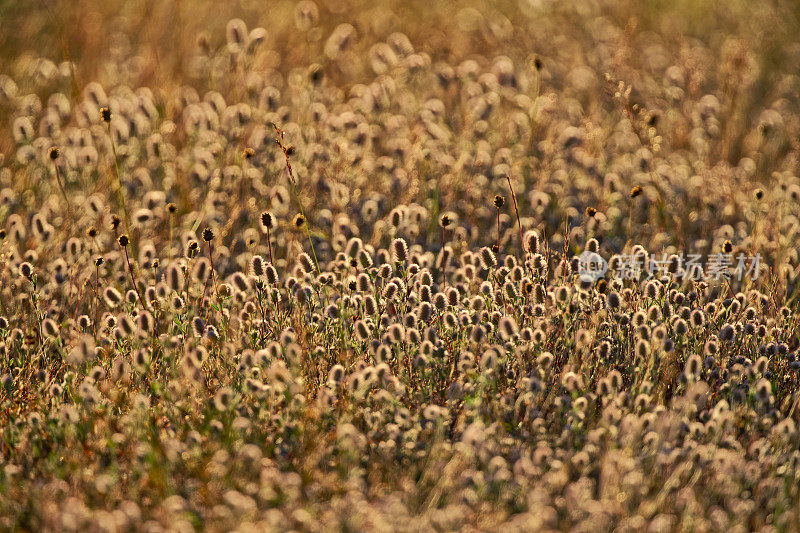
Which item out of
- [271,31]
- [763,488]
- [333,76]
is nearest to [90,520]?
[763,488]

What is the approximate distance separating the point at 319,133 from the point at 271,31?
233cm

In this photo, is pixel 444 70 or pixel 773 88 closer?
pixel 444 70

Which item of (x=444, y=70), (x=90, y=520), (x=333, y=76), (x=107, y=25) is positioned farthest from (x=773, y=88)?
(x=90, y=520)

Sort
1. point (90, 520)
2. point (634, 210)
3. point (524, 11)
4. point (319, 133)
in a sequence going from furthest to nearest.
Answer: point (524, 11), point (319, 133), point (634, 210), point (90, 520)

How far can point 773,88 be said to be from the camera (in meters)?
6.68

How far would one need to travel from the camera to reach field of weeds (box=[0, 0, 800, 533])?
2529mm

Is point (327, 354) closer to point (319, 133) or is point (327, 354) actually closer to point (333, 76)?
point (319, 133)

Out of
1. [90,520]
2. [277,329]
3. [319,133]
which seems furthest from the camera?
[319,133]

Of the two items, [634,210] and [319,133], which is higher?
[319,133]

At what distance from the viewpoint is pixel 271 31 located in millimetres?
7094

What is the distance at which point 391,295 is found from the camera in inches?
130

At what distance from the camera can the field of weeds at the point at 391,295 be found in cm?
253

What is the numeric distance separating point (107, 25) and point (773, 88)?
578 cm

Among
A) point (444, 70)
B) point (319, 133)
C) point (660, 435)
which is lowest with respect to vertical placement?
point (660, 435)
